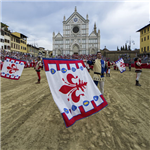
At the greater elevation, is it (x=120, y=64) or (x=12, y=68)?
(x=120, y=64)

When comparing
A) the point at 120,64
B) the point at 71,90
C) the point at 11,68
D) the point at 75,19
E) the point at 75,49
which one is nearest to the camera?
the point at 71,90

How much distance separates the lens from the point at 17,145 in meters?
2.68

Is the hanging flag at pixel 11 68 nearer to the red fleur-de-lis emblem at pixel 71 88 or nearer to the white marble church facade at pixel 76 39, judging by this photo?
the red fleur-de-lis emblem at pixel 71 88

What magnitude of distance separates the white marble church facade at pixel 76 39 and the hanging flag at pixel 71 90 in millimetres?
53944

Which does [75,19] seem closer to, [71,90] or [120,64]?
[120,64]

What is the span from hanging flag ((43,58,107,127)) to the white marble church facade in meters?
53.9

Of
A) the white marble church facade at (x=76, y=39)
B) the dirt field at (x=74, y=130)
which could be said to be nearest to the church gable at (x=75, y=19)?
the white marble church facade at (x=76, y=39)

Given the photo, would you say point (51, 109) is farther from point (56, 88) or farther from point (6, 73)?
point (6, 73)

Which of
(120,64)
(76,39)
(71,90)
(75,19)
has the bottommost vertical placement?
(71,90)

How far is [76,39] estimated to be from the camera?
56.7 meters

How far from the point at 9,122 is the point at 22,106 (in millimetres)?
1259

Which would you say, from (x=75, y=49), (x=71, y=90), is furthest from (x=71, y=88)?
(x=75, y=49)

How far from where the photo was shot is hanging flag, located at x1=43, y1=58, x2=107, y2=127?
268 cm

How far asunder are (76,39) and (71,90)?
56.3 meters
